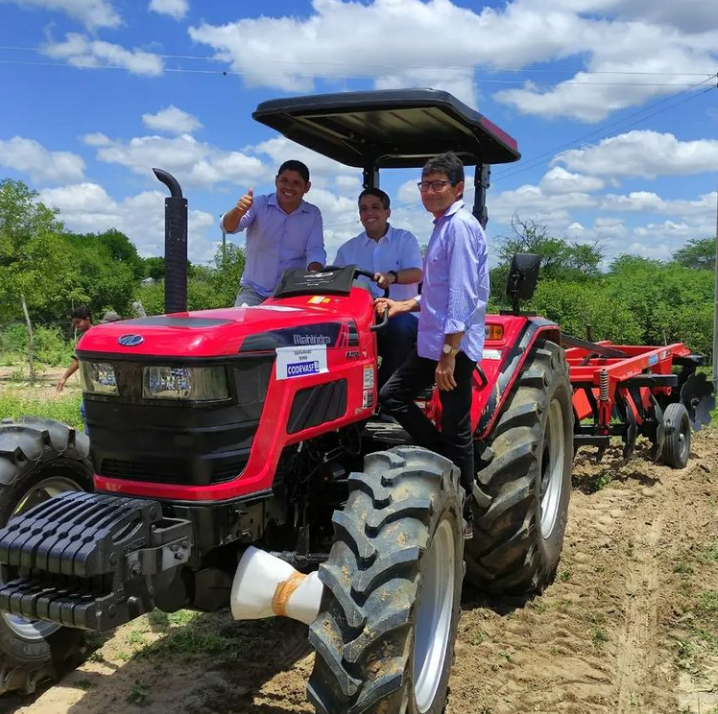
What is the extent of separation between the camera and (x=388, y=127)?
15.5 feet

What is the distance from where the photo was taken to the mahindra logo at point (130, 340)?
292 centimetres

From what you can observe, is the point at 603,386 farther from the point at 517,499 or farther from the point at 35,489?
the point at 35,489

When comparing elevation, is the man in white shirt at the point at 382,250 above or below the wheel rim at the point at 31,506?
above

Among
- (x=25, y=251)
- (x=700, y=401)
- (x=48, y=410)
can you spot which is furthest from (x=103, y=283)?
(x=700, y=401)

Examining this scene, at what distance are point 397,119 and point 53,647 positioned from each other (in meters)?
3.26

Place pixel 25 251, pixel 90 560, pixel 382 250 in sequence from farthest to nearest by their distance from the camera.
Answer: pixel 25 251 < pixel 382 250 < pixel 90 560

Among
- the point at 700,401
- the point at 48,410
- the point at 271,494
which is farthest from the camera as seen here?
the point at 48,410

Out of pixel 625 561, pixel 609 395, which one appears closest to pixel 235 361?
pixel 625 561

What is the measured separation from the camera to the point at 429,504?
2822 millimetres

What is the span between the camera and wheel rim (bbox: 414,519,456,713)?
3.09m

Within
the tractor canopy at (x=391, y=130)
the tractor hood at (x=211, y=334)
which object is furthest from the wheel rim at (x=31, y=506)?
the tractor canopy at (x=391, y=130)

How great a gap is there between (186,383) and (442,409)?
1.32 metres

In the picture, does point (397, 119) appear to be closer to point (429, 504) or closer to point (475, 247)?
point (475, 247)

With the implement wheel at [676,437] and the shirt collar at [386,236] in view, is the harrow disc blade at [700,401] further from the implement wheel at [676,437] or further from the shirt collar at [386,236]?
the shirt collar at [386,236]
